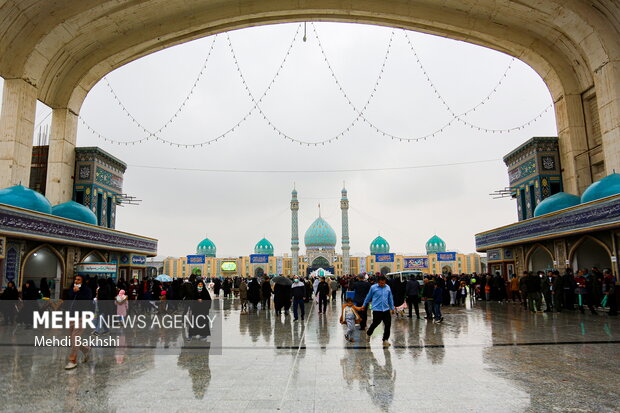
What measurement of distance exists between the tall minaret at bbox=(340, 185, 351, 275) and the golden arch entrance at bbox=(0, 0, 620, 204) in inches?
1785

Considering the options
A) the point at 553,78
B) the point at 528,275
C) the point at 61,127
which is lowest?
the point at 528,275

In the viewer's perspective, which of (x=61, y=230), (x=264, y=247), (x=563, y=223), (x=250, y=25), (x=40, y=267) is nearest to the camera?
(x=563, y=223)

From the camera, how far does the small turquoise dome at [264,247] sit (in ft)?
229

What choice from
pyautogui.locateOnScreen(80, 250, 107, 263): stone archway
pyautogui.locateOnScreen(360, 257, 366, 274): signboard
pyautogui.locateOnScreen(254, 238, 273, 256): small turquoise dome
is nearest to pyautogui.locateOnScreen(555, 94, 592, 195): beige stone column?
pyautogui.locateOnScreen(80, 250, 107, 263): stone archway

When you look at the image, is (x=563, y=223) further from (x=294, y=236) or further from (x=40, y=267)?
(x=294, y=236)

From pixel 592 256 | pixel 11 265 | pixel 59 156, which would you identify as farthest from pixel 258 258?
pixel 11 265

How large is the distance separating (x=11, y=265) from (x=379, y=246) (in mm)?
58300

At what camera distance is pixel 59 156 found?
21547mm

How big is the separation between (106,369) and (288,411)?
3.04 meters

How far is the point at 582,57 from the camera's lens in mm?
18969

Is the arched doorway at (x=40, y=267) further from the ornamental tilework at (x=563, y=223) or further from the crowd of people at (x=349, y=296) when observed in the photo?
the ornamental tilework at (x=563, y=223)

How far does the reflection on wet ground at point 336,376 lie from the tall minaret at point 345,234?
5688cm

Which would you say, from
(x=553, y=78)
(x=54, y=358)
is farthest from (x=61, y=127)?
(x=553, y=78)

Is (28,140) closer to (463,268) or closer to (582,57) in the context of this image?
(582,57)
